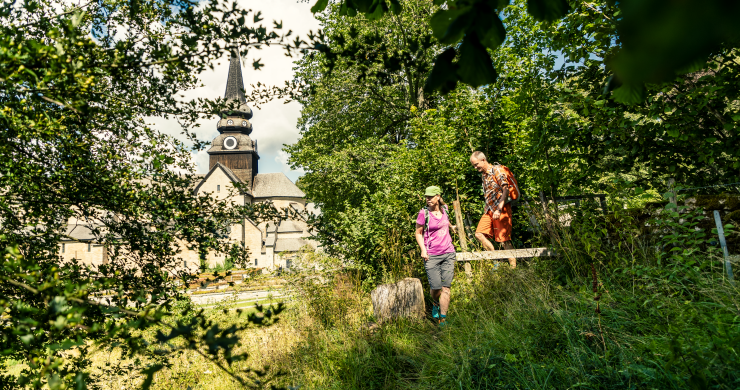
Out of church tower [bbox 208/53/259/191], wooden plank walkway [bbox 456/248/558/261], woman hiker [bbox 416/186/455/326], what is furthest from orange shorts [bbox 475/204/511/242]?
church tower [bbox 208/53/259/191]

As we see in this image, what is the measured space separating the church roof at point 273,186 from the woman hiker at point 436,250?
171ft

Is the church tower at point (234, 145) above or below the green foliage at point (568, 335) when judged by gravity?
above

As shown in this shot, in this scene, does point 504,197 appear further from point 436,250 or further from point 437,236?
point 436,250

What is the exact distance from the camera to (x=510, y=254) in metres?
4.90

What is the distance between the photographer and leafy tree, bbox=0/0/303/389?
5.24ft

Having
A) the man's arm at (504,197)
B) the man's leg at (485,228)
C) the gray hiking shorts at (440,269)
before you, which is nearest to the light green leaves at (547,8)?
the gray hiking shorts at (440,269)

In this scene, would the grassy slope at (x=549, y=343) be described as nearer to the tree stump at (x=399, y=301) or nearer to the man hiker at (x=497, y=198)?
the tree stump at (x=399, y=301)

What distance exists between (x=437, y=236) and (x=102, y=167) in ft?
11.7

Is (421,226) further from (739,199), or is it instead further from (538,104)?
(739,199)

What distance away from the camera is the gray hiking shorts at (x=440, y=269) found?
15.5 feet

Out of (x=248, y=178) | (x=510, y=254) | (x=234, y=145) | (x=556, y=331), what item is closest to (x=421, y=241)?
(x=510, y=254)

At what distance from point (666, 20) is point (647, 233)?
4348mm

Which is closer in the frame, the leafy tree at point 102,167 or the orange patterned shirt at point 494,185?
the leafy tree at point 102,167

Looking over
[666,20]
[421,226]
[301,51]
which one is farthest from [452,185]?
[666,20]
